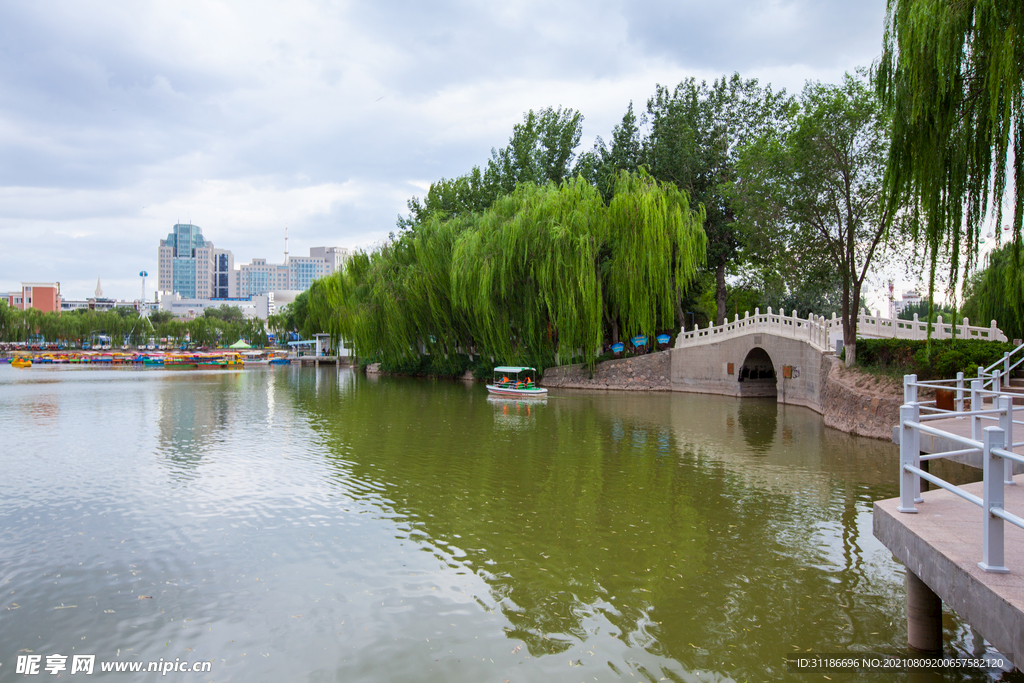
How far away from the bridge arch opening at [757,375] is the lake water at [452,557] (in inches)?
436

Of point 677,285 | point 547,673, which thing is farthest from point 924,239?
point 677,285

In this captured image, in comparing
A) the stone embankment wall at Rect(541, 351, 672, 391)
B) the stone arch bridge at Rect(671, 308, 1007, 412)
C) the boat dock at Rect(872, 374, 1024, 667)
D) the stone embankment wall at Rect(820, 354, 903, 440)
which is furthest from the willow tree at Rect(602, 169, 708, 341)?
the boat dock at Rect(872, 374, 1024, 667)

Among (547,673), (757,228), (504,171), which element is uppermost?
(504,171)

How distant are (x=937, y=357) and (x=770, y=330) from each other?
997 cm

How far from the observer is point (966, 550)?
3580 mm

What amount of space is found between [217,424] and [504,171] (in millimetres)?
24052

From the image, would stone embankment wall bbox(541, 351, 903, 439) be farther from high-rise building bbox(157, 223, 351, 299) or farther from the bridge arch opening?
high-rise building bbox(157, 223, 351, 299)

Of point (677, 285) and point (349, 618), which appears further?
point (677, 285)

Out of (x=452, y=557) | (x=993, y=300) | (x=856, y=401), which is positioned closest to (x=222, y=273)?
(x=993, y=300)

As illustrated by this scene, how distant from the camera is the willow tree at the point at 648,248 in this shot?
25.1 meters

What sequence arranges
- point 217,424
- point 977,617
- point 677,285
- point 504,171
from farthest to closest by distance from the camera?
point 504,171
point 677,285
point 217,424
point 977,617

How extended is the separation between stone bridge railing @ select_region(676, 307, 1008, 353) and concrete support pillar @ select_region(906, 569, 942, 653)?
10.9 m

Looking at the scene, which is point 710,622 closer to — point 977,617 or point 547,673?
point 547,673

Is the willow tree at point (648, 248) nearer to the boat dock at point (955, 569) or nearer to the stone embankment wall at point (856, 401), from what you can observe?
the stone embankment wall at point (856, 401)
